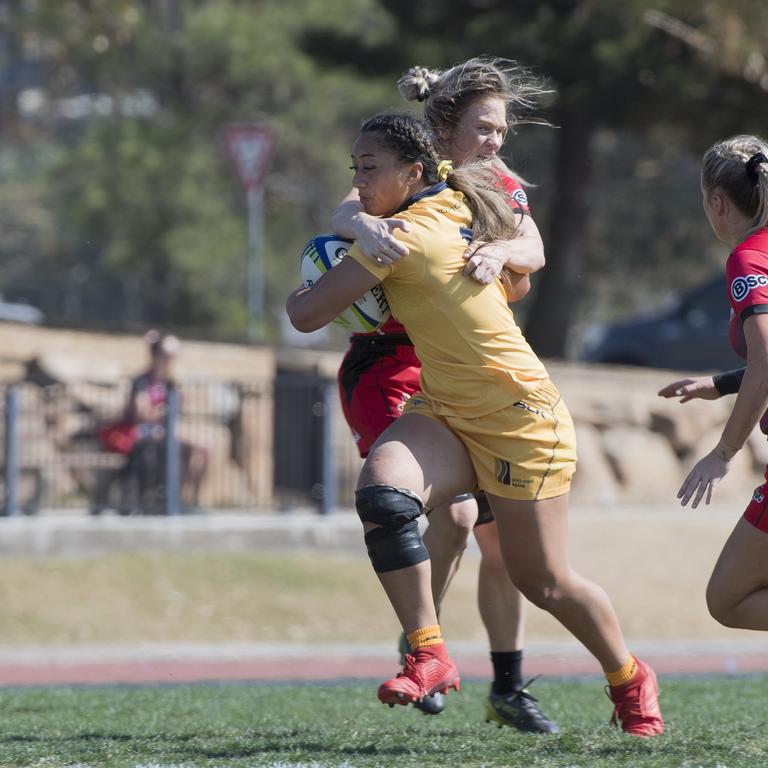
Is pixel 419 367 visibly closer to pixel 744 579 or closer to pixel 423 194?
pixel 423 194

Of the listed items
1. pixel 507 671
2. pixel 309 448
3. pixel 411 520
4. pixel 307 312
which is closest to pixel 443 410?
pixel 411 520

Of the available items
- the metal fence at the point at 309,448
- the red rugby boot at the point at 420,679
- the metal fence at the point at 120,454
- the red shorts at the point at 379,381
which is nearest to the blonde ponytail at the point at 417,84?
the red shorts at the point at 379,381

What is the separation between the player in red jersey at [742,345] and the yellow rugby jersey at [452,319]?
0.64m

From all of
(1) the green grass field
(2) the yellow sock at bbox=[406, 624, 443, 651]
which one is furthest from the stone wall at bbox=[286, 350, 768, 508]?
(2) the yellow sock at bbox=[406, 624, 443, 651]

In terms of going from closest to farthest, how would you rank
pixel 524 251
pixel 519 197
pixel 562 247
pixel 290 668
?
pixel 524 251, pixel 519 197, pixel 290 668, pixel 562 247

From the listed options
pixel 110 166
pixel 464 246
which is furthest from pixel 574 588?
pixel 110 166

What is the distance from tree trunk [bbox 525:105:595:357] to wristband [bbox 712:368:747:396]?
14.5 metres

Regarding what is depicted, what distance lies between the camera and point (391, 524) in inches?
184

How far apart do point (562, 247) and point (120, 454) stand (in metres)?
8.61

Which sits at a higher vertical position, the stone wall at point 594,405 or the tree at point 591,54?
the tree at point 591,54

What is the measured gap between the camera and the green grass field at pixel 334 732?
4.62 meters

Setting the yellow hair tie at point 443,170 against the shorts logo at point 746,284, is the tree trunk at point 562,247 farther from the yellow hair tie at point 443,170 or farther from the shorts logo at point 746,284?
the shorts logo at point 746,284

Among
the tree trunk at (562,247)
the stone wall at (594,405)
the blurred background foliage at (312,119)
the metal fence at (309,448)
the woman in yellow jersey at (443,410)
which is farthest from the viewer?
the tree trunk at (562,247)

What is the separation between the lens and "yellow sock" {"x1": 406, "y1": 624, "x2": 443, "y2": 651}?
470cm
